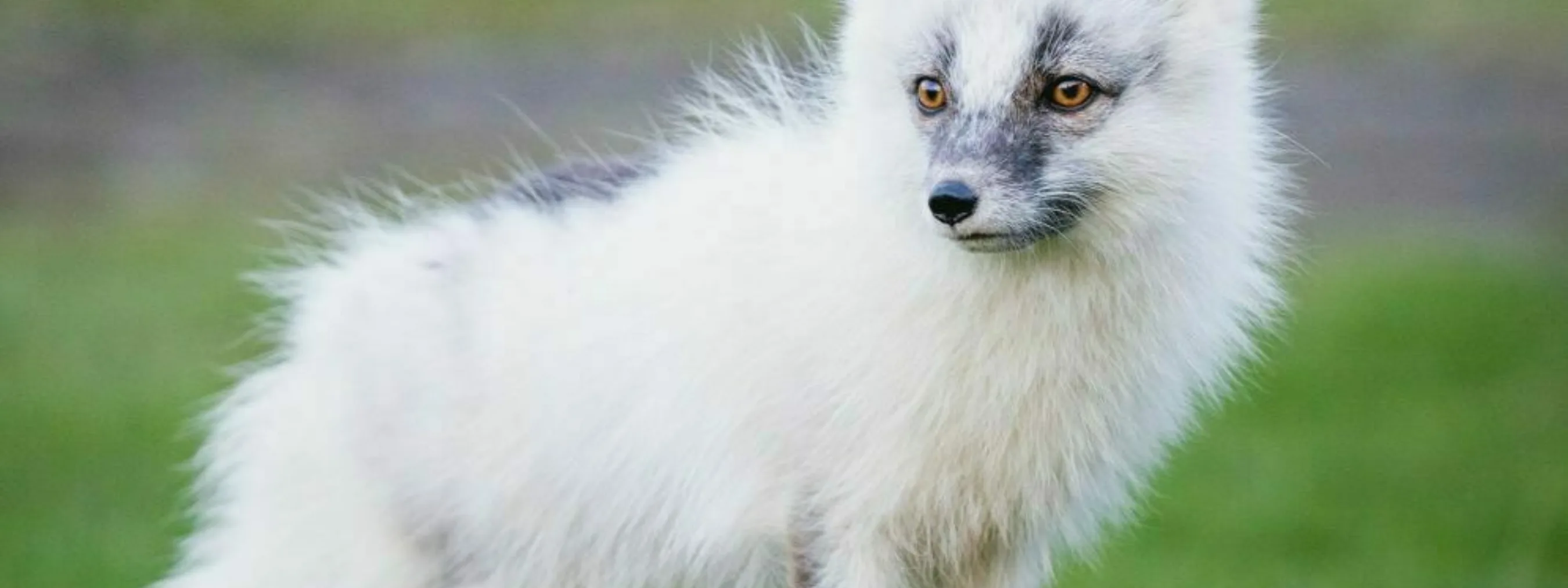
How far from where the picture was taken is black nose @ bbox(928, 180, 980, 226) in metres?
4.89

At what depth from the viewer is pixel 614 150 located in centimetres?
1131

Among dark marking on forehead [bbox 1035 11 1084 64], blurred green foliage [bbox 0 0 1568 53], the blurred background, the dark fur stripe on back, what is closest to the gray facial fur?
dark marking on forehead [bbox 1035 11 1084 64]

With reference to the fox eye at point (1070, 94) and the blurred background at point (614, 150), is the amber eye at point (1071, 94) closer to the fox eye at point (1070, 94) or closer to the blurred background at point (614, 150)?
the fox eye at point (1070, 94)

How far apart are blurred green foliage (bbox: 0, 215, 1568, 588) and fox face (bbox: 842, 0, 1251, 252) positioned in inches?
129

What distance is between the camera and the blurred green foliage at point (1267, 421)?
9.43 metres

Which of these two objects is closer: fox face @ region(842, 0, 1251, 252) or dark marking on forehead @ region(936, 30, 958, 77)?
fox face @ region(842, 0, 1251, 252)

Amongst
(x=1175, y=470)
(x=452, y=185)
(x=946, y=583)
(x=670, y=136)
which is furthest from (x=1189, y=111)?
(x=1175, y=470)

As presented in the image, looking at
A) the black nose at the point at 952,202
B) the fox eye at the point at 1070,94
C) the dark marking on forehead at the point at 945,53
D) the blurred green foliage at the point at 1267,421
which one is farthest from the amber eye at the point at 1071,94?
the blurred green foliage at the point at 1267,421

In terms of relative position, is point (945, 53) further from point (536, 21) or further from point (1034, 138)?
point (536, 21)

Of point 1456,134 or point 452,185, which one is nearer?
point 452,185

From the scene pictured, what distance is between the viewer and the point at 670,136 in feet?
21.2

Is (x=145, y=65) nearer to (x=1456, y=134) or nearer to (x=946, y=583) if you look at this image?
(x=1456, y=134)

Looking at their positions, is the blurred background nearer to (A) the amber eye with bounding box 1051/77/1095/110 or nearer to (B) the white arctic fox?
(B) the white arctic fox

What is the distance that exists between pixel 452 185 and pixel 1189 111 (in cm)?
256
